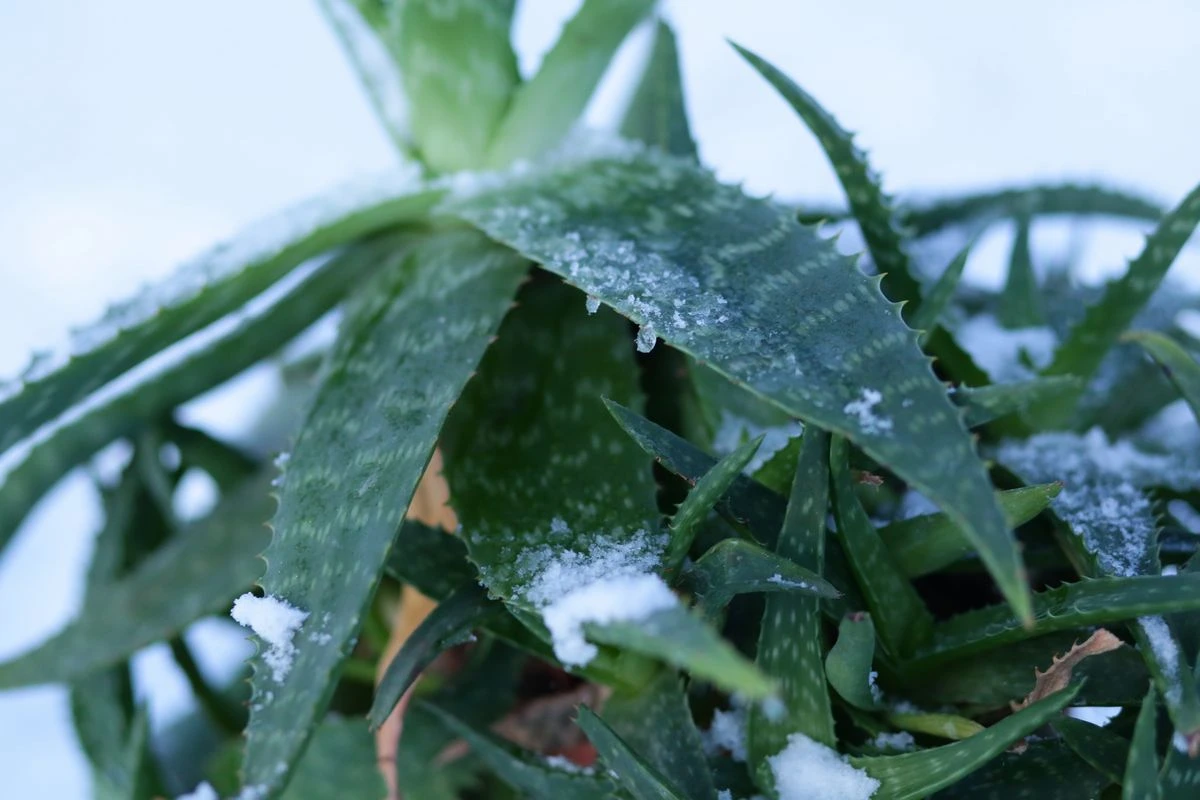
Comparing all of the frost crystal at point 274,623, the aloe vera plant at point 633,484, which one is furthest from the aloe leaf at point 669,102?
the frost crystal at point 274,623

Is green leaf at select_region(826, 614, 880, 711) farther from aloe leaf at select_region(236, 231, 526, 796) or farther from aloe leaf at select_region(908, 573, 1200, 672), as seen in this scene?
aloe leaf at select_region(236, 231, 526, 796)

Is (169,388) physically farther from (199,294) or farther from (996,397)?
(996,397)

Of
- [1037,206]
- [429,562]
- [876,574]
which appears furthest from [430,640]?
[1037,206]

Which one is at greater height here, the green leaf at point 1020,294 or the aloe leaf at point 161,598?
the aloe leaf at point 161,598

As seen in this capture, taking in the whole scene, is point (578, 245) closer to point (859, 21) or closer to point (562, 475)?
point (562, 475)

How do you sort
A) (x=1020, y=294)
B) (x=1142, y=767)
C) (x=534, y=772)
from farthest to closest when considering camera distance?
(x=1020, y=294) < (x=534, y=772) < (x=1142, y=767)

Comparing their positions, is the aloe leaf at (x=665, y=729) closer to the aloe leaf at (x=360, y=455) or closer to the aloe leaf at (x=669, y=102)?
the aloe leaf at (x=360, y=455)

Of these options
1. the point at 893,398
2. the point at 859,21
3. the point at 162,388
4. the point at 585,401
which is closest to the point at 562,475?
the point at 585,401
